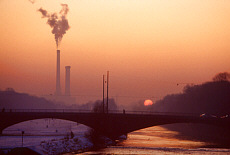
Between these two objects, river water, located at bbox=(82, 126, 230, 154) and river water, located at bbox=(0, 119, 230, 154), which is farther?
river water, located at bbox=(82, 126, 230, 154)

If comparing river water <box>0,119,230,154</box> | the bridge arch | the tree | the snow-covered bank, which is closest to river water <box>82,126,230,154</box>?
river water <box>0,119,230,154</box>

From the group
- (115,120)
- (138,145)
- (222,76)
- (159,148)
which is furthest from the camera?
(222,76)

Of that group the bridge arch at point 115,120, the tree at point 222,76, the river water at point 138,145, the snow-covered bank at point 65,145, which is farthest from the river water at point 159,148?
the tree at point 222,76

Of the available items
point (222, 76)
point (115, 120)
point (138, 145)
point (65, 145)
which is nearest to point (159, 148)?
point (138, 145)

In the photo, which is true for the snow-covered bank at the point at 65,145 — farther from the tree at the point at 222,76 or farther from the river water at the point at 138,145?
the tree at the point at 222,76

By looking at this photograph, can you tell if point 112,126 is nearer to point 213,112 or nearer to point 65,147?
point 65,147

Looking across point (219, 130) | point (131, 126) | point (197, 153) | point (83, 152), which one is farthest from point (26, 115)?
point (219, 130)

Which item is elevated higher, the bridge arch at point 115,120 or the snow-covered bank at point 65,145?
the bridge arch at point 115,120

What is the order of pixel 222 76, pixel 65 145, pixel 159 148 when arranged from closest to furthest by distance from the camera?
1. pixel 65 145
2. pixel 159 148
3. pixel 222 76

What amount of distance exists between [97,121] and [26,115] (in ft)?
52.4

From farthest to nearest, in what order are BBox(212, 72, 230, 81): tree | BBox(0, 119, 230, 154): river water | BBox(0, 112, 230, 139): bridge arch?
BBox(212, 72, 230, 81): tree < BBox(0, 112, 230, 139): bridge arch < BBox(0, 119, 230, 154): river water

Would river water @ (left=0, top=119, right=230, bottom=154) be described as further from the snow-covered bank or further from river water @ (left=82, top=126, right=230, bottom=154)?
the snow-covered bank

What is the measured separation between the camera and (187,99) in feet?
485

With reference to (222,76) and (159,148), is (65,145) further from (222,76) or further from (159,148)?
(222,76)
